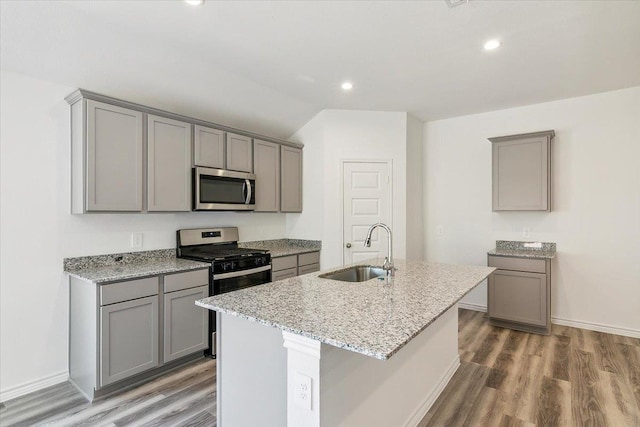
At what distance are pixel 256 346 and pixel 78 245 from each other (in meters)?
2.04

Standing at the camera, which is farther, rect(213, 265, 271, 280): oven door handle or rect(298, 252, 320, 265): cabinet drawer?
rect(298, 252, 320, 265): cabinet drawer

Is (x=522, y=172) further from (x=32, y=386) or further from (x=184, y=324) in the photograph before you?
(x=32, y=386)

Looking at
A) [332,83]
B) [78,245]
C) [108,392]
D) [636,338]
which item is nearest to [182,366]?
[108,392]

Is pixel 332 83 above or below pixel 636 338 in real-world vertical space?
above

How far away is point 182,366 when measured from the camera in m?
2.88

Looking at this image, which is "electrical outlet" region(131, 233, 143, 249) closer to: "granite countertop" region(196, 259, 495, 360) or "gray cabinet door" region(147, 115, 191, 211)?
"gray cabinet door" region(147, 115, 191, 211)

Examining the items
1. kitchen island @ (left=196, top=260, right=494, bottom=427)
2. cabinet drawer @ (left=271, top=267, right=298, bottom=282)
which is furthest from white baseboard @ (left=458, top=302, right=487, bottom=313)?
kitchen island @ (left=196, top=260, right=494, bottom=427)

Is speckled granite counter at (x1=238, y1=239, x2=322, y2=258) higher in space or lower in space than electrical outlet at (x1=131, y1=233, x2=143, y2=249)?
lower

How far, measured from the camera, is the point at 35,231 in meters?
2.51

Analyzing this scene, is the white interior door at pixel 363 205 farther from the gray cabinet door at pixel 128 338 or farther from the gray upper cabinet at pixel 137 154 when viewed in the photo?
the gray cabinet door at pixel 128 338

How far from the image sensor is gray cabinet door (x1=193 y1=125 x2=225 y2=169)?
3.23 m

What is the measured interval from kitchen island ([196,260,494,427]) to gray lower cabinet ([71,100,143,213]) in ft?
4.97

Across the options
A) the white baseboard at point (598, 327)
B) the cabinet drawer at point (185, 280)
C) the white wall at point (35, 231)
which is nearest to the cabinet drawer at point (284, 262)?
the cabinet drawer at point (185, 280)

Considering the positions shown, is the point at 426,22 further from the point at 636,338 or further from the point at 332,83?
the point at 636,338
